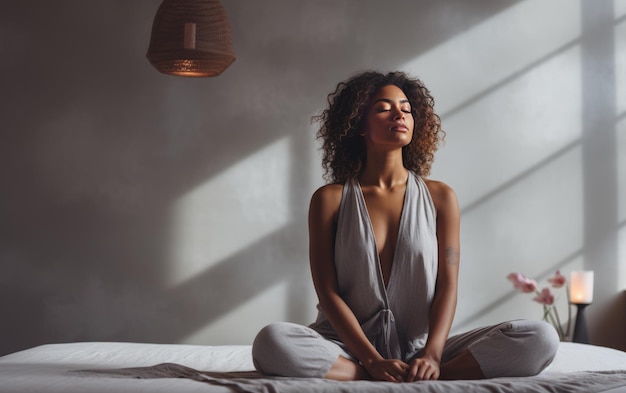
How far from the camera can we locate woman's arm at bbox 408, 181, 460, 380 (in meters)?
1.91

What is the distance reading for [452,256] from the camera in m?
2.20

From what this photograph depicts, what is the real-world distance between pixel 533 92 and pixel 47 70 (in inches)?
101

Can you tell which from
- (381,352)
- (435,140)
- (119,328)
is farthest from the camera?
(119,328)

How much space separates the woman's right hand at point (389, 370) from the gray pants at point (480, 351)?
0.36 ft

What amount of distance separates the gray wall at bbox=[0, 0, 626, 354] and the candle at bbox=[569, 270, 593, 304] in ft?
0.86

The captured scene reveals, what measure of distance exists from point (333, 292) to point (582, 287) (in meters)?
1.96

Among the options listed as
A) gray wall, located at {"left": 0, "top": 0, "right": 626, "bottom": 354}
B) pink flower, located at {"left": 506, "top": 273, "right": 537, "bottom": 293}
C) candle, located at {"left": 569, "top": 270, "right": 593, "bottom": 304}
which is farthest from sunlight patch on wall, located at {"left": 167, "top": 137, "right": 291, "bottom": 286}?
candle, located at {"left": 569, "top": 270, "right": 593, "bottom": 304}

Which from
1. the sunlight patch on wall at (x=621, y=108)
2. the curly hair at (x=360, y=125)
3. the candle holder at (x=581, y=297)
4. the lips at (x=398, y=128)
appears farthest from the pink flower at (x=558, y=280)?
the lips at (x=398, y=128)

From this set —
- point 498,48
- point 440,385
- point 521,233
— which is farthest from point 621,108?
point 440,385

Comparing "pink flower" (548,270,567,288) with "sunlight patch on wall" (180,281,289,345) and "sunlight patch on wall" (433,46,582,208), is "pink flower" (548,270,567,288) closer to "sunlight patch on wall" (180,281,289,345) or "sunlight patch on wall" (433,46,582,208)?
"sunlight patch on wall" (433,46,582,208)

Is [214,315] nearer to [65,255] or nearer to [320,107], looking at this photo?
[65,255]

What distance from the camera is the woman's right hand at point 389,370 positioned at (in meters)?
1.88

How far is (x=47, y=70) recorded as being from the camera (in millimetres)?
3961

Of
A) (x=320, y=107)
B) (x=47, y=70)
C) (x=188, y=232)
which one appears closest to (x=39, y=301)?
(x=188, y=232)
